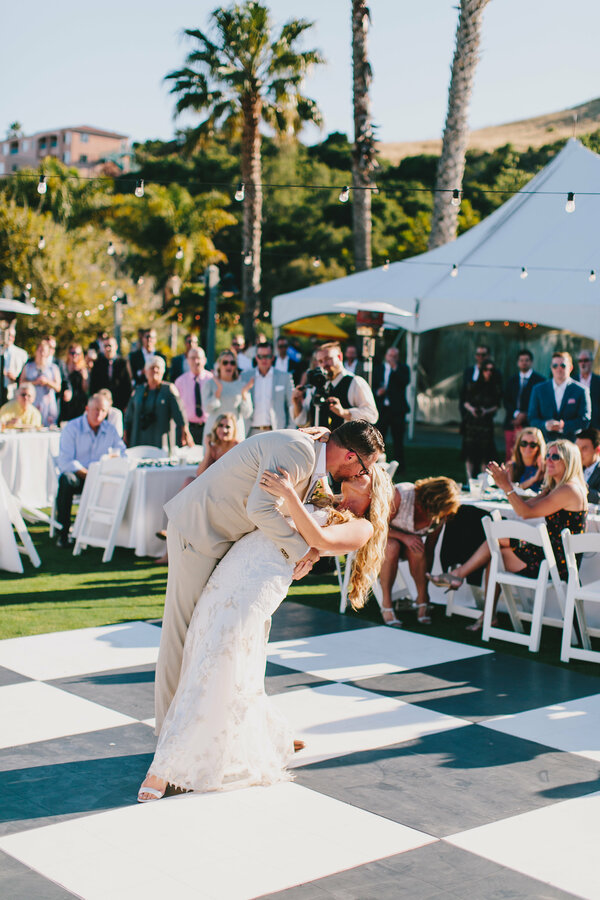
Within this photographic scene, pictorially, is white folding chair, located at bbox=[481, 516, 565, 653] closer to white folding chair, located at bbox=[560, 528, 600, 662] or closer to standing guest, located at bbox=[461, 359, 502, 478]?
white folding chair, located at bbox=[560, 528, 600, 662]

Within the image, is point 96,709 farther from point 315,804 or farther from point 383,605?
point 383,605

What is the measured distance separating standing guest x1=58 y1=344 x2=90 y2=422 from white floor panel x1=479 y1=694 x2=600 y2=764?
884 cm

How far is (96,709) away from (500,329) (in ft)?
58.3

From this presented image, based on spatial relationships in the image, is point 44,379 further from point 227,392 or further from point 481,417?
point 481,417

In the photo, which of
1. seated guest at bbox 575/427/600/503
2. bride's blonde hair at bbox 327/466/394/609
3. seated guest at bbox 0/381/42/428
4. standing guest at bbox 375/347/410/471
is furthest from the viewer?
standing guest at bbox 375/347/410/471

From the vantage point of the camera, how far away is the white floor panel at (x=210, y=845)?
11.1ft

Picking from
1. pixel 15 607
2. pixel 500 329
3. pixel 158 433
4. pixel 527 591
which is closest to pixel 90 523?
pixel 158 433

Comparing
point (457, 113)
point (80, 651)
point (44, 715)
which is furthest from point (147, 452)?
point (457, 113)

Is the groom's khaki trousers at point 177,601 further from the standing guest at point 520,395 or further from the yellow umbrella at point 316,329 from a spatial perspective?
the yellow umbrella at point 316,329

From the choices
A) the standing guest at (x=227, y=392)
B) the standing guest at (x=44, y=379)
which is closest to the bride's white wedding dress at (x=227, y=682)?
the standing guest at (x=227, y=392)

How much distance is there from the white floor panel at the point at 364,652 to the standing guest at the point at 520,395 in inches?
267

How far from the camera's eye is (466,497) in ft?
25.4

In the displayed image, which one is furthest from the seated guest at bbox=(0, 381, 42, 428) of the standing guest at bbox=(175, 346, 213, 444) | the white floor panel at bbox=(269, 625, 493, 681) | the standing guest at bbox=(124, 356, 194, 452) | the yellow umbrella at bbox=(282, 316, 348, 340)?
the yellow umbrella at bbox=(282, 316, 348, 340)

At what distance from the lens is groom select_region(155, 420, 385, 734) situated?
3.88 m
